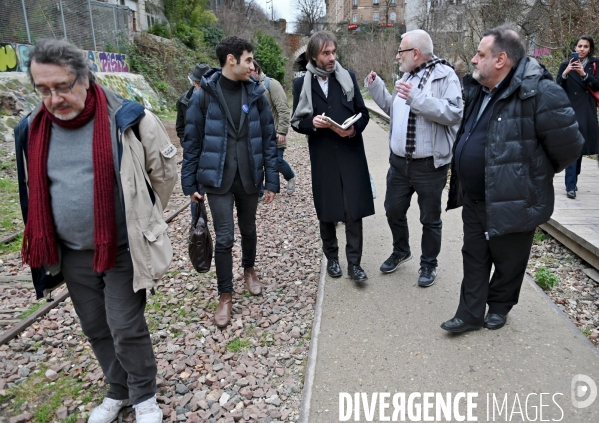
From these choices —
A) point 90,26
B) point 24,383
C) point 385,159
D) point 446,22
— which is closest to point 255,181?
point 24,383

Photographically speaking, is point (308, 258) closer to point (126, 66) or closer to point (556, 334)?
point (556, 334)

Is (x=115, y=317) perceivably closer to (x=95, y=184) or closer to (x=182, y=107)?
(x=95, y=184)

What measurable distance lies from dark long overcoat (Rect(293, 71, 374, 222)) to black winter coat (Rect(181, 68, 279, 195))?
1.53 ft

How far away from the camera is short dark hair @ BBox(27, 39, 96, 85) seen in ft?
7.44

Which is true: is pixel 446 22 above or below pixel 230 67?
above

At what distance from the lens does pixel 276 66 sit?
2567cm

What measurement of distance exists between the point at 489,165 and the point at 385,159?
26.4 feet

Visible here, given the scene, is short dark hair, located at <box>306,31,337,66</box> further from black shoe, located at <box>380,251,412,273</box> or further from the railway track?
the railway track

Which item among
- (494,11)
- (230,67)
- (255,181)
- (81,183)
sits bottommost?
(255,181)

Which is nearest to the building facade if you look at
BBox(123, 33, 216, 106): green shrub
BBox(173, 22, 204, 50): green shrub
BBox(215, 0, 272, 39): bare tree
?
BBox(215, 0, 272, 39): bare tree

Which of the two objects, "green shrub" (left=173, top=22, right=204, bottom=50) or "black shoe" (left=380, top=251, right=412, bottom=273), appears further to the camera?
"green shrub" (left=173, top=22, right=204, bottom=50)

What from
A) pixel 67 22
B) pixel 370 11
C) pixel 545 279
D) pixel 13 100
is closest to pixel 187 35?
pixel 67 22

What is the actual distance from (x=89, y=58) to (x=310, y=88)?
13194 millimetres

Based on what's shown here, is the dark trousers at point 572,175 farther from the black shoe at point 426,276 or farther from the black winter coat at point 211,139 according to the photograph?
the black winter coat at point 211,139
